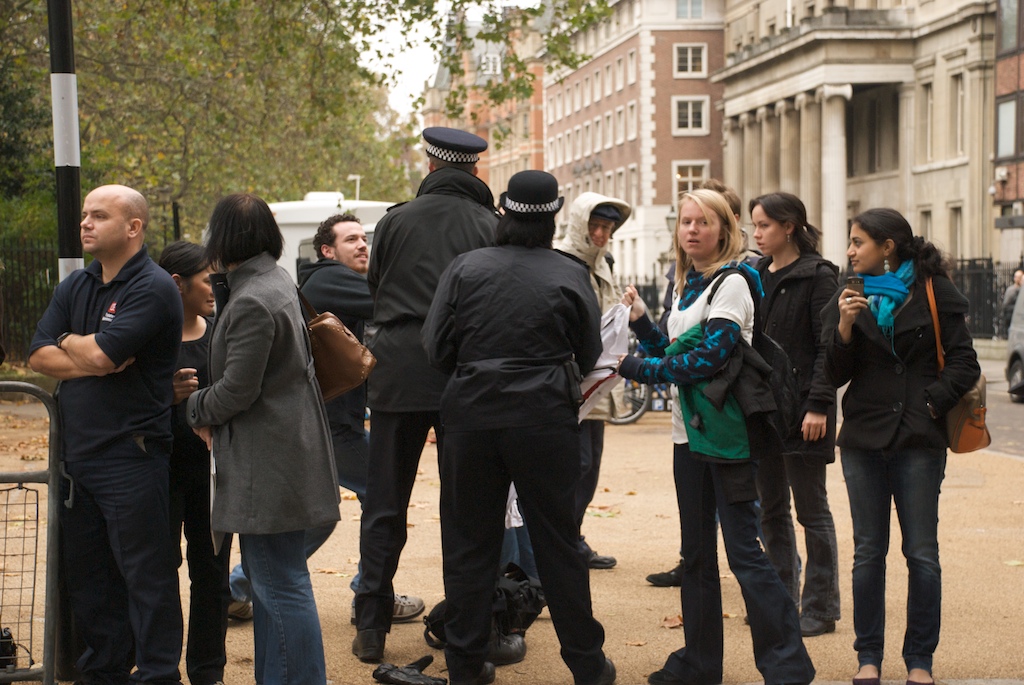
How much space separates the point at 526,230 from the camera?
533 cm

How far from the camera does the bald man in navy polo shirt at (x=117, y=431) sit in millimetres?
5074

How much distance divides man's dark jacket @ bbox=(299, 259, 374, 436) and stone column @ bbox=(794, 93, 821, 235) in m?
55.2

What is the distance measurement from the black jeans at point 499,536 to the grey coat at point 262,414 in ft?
1.78

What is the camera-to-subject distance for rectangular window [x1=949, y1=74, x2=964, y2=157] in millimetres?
52438

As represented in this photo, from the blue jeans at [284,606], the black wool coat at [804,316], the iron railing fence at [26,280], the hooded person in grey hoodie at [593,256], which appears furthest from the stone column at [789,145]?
Answer: the blue jeans at [284,606]

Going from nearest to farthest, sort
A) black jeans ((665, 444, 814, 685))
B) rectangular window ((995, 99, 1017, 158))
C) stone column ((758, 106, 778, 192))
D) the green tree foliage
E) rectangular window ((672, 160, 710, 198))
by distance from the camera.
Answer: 1. black jeans ((665, 444, 814, 685))
2. the green tree foliage
3. rectangular window ((995, 99, 1017, 158))
4. stone column ((758, 106, 778, 192))
5. rectangular window ((672, 160, 710, 198))

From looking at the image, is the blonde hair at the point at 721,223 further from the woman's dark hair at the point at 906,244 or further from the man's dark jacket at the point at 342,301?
the man's dark jacket at the point at 342,301

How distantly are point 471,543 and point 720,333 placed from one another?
4.15 feet

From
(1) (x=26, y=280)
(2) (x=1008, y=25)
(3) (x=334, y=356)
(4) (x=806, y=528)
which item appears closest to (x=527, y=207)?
(3) (x=334, y=356)

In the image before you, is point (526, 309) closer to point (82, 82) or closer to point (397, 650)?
point (397, 650)

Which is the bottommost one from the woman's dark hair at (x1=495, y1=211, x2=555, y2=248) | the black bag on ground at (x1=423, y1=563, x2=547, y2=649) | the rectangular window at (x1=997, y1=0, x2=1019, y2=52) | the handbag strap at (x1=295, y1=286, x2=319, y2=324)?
the black bag on ground at (x1=423, y1=563, x2=547, y2=649)

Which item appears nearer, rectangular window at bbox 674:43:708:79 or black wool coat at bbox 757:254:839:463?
black wool coat at bbox 757:254:839:463

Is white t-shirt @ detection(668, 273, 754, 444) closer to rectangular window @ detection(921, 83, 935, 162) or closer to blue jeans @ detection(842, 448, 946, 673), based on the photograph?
blue jeans @ detection(842, 448, 946, 673)

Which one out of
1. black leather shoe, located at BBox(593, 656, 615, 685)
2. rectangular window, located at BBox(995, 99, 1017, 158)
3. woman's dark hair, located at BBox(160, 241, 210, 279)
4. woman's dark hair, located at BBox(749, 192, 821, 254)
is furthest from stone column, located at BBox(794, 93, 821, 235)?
black leather shoe, located at BBox(593, 656, 615, 685)
